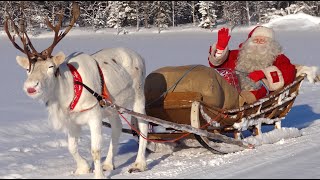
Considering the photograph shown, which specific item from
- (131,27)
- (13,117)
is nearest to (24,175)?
(13,117)

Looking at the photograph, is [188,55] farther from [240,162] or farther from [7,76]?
[240,162]

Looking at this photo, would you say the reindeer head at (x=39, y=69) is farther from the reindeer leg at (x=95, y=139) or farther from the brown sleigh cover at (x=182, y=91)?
the brown sleigh cover at (x=182, y=91)

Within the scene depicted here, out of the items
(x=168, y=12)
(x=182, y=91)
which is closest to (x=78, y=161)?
(x=182, y=91)

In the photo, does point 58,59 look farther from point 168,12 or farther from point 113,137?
point 168,12

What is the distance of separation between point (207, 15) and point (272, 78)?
51049mm

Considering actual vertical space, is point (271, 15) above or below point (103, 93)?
below

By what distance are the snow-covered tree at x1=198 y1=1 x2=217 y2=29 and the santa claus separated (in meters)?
48.7

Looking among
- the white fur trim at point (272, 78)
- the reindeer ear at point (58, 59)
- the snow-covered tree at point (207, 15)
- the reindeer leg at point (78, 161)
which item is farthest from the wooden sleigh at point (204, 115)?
the snow-covered tree at point (207, 15)

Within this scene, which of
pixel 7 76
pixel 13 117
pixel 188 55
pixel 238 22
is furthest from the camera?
pixel 238 22

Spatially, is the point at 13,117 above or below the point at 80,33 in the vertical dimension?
above

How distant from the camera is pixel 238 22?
214 feet

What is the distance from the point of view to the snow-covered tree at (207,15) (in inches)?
2307

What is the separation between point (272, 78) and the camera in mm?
9062

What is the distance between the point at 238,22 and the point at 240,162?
59428mm
